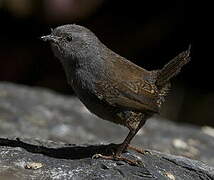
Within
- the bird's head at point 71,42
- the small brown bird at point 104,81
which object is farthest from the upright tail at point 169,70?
the bird's head at point 71,42

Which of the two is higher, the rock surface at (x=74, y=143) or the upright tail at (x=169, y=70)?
the upright tail at (x=169, y=70)

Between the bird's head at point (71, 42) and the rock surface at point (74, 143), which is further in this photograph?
the bird's head at point (71, 42)

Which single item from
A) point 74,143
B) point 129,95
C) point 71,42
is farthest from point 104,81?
point 74,143

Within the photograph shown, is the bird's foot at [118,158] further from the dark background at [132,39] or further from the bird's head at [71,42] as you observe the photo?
the dark background at [132,39]

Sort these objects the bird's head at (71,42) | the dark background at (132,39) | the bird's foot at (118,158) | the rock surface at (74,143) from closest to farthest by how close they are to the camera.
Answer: the rock surface at (74,143) < the bird's foot at (118,158) < the bird's head at (71,42) < the dark background at (132,39)

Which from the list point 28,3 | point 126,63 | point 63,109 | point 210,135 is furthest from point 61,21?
point 126,63

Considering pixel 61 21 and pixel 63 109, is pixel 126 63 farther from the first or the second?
pixel 61 21
